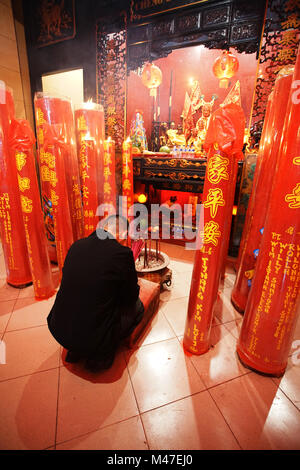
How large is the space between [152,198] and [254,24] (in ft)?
12.5

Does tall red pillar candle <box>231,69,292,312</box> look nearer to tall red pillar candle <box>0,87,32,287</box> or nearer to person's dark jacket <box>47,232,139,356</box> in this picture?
person's dark jacket <box>47,232,139,356</box>

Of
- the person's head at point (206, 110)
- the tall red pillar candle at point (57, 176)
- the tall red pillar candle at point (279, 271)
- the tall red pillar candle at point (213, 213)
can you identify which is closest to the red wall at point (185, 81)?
the person's head at point (206, 110)

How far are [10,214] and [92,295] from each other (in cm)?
186

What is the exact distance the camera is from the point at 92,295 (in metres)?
1.59

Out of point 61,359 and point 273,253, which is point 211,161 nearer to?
point 273,253

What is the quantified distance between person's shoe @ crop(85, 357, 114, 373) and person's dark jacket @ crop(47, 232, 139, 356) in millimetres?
131

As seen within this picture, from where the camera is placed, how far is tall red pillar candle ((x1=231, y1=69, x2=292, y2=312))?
1979 mm

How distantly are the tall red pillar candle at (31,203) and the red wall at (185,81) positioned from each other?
3073mm

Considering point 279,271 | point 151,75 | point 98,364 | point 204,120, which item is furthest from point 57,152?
point 204,120

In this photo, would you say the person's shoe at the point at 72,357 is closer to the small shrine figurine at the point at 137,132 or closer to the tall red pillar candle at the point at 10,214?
the tall red pillar candle at the point at 10,214

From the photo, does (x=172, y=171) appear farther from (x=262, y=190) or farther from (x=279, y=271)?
(x=279, y=271)

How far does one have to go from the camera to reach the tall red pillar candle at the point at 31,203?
2.38 meters

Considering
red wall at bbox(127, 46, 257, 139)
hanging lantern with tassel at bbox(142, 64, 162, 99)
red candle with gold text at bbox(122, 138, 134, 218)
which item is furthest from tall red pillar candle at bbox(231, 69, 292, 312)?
red wall at bbox(127, 46, 257, 139)
